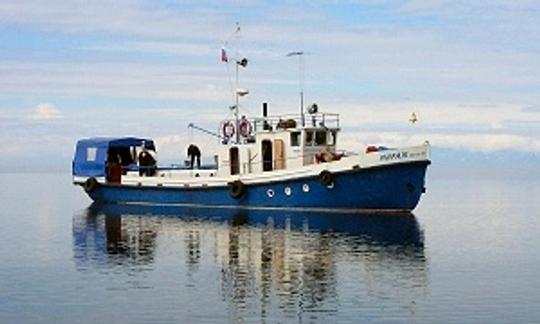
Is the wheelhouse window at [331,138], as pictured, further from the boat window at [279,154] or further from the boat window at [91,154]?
the boat window at [91,154]

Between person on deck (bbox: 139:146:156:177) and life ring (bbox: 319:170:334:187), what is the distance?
15.8 m

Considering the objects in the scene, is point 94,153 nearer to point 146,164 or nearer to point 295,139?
point 146,164

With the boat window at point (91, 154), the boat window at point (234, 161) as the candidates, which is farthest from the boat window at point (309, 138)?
the boat window at point (91, 154)

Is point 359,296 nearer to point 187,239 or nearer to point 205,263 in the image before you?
point 205,263

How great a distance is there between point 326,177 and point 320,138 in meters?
4.73

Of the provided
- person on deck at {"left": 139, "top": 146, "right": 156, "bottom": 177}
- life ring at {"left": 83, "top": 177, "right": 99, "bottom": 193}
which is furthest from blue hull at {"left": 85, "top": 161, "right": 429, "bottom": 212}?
life ring at {"left": 83, "top": 177, "right": 99, "bottom": 193}

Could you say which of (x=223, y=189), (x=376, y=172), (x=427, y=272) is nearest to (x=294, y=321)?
(x=427, y=272)

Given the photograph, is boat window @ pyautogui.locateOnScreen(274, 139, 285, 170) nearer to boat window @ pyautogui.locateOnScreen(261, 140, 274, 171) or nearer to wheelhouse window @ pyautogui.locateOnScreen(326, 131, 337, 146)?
boat window @ pyautogui.locateOnScreen(261, 140, 274, 171)

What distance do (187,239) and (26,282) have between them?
44.6ft

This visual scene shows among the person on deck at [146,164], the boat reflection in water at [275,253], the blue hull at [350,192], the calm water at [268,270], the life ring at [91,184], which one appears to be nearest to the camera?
the calm water at [268,270]

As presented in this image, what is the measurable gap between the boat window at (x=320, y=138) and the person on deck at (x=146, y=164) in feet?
43.2

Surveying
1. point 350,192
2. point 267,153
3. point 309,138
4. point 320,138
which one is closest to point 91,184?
point 267,153

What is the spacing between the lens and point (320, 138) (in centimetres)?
5762

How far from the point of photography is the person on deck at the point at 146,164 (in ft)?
217
